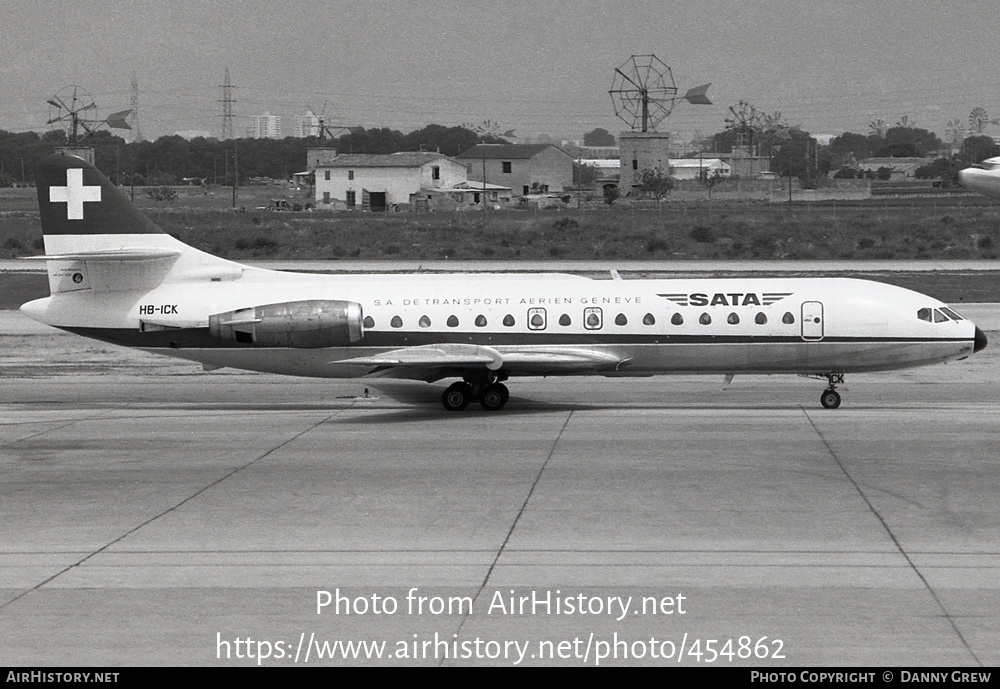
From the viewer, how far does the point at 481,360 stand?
27438 mm

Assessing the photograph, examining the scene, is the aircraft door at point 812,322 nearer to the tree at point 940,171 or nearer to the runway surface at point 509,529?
the runway surface at point 509,529

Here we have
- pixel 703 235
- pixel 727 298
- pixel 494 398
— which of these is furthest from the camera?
pixel 703 235

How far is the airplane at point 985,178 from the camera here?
20.5 m

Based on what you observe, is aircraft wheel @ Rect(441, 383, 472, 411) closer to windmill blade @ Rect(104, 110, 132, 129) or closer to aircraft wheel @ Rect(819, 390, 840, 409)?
aircraft wheel @ Rect(819, 390, 840, 409)

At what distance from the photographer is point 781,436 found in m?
24.6

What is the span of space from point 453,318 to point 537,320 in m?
1.85

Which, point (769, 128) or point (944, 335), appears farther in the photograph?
point (769, 128)

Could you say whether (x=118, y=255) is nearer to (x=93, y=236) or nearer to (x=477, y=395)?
(x=93, y=236)

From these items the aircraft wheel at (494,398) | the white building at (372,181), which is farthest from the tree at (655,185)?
the aircraft wheel at (494,398)

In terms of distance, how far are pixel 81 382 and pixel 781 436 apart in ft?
61.7

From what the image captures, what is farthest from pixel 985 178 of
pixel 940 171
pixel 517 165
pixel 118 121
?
pixel 940 171

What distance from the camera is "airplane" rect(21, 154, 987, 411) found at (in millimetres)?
27781
